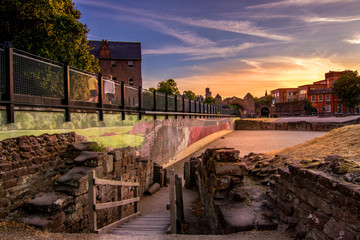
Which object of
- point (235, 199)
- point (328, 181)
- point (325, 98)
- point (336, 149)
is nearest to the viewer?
point (328, 181)

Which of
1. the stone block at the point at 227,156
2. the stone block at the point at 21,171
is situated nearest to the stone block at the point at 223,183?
the stone block at the point at 227,156

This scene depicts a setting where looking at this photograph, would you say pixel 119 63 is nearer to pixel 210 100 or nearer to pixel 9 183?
pixel 9 183

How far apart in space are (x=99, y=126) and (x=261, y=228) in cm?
584

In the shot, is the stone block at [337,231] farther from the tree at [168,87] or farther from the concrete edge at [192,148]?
the tree at [168,87]

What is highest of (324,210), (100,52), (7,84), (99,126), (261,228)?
(100,52)

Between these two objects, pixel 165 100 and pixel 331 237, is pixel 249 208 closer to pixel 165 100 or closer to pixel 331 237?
pixel 331 237

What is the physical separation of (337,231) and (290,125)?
4456 cm

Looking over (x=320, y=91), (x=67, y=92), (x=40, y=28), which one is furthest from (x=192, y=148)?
(x=320, y=91)

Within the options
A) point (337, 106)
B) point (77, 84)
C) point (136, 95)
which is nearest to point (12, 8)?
point (136, 95)

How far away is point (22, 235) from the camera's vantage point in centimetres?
A: 346

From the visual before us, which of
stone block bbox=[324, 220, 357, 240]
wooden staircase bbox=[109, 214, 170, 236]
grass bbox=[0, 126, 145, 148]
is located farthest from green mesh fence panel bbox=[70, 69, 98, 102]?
stone block bbox=[324, 220, 357, 240]

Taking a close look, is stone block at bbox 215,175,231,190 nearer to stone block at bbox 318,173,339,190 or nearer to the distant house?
stone block at bbox 318,173,339,190

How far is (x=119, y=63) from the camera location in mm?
46938

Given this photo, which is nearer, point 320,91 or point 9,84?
point 9,84
